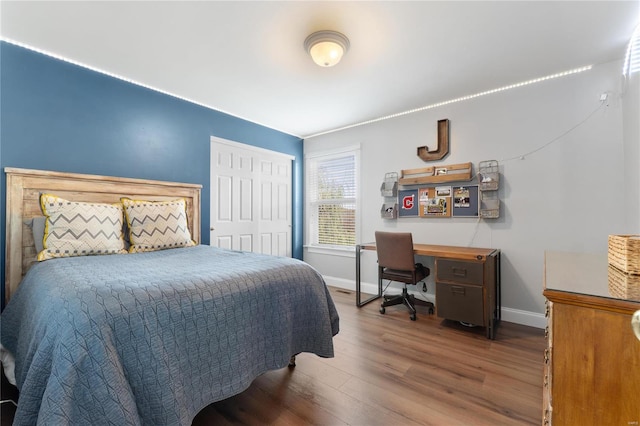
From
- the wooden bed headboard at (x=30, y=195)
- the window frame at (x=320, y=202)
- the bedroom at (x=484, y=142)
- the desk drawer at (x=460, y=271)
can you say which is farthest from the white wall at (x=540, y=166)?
the wooden bed headboard at (x=30, y=195)

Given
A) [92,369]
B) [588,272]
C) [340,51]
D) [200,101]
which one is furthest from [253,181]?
[588,272]

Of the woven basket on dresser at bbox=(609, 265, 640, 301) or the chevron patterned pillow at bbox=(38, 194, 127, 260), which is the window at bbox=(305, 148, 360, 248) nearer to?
the chevron patterned pillow at bbox=(38, 194, 127, 260)

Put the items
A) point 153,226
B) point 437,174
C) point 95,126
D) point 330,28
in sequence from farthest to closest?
point 437,174 < point 95,126 < point 153,226 < point 330,28

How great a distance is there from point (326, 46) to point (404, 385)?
7.80 ft

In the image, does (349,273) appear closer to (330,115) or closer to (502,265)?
(502,265)

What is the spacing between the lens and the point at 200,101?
3184 mm

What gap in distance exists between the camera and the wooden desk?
2.45 m

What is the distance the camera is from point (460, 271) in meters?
2.57

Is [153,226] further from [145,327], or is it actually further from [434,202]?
[434,202]

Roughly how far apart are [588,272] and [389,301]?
2.24 metres

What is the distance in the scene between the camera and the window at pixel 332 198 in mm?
4066

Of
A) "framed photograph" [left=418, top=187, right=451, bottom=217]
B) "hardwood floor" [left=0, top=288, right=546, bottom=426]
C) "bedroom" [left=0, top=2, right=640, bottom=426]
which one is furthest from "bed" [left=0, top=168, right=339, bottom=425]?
"framed photograph" [left=418, top=187, right=451, bottom=217]

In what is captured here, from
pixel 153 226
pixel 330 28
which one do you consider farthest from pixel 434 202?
pixel 153 226

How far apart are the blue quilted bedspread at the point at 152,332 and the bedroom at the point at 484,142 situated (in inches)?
49.6
